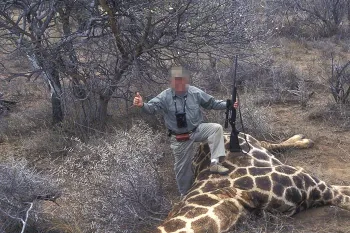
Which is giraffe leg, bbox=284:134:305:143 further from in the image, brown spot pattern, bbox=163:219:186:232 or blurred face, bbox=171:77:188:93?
brown spot pattern, bbox=163:219:186:232

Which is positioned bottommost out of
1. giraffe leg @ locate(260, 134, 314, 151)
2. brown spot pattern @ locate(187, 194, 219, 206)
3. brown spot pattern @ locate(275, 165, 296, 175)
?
giraffe leg @ locate(260, 134, 314, 151)

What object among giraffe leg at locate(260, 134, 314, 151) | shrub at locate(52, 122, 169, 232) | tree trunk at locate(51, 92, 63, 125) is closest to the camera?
shrub at locate(52, 122, 169, 232)

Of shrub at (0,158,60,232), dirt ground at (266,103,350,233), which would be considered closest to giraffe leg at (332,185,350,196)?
dirt ground at (266,103,350,233)

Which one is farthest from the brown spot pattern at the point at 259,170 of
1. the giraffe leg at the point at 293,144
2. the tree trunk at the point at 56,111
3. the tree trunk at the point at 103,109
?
the tree trunk at the point at 56,111

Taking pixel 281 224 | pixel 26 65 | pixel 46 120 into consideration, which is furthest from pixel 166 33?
pixel 26 65

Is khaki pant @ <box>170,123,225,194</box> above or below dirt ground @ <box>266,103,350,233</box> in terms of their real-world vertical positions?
above

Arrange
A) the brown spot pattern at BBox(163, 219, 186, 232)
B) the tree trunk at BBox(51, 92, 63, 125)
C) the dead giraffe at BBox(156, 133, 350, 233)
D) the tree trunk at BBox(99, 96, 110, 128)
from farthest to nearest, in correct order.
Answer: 1. the tree trunk at BBox(51, 92, 63, 125)
2. the tree trunk at BBox(99, 96, 110, 128)
3. the dead giraffe at BBox(156, 133, 350, 233)
4. the brown spot pattern at BBox(163, 219, 186, 232)

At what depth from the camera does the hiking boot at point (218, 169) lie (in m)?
5.03

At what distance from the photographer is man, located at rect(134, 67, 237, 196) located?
5.20 meters

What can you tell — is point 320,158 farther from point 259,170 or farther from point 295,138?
point 259,170

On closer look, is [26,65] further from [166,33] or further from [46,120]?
[166,33]

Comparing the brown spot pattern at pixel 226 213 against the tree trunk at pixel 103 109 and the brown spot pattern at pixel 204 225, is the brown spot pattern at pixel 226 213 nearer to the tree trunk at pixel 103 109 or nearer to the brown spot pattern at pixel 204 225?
the brown spot pattern at pixel 204 225

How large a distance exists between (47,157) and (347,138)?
3830 millimetres

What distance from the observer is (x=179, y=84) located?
17.1 ft
